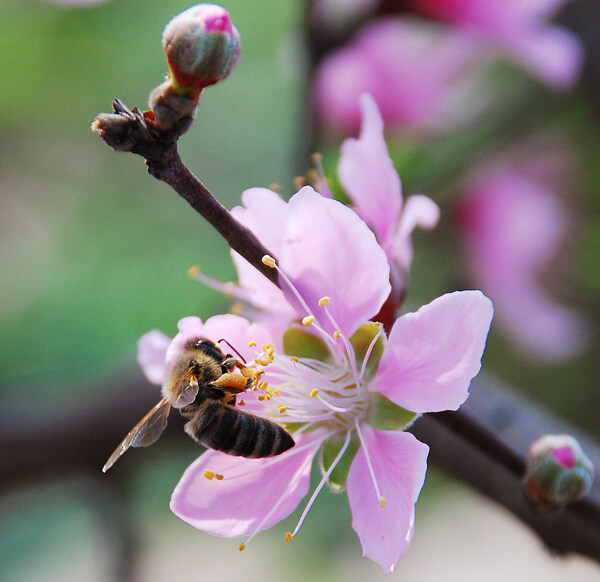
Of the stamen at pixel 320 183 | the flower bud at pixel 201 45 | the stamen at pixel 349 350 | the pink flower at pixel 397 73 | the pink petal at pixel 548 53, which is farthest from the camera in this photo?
the pink flower at pixel 397 73

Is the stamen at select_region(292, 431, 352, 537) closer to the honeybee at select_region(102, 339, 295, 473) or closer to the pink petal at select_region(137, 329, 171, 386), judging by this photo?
the honeybee at select_region(102, 339, 295, 473)

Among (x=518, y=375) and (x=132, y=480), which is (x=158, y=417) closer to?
(x=132, y=480)

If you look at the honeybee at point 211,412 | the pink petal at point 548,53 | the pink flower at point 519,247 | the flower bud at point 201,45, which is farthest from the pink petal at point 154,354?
the pink flower at point 519,247

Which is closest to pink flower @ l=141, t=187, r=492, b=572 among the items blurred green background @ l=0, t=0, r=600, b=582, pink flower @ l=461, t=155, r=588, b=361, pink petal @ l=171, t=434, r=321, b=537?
pink petal @ l=171, t=434, r=321, b=537

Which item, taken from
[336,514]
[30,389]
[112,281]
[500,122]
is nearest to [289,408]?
[30,389]

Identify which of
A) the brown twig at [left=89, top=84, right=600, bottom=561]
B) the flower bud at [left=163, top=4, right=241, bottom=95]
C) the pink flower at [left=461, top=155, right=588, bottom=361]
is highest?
the flower bud at [left=163, top=4, right=241, bottom=95]

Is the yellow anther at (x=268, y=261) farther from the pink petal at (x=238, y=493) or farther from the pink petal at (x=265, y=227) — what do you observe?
the pink petal at (x=238, y=493)

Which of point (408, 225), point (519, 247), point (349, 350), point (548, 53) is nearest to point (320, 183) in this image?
point (408, 225)

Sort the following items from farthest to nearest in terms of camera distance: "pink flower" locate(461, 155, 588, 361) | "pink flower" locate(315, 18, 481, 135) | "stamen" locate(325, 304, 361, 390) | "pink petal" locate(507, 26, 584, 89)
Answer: "pink flower" locate(461, 155, 588, 361) < "pink flower" locate(315, 18, 481, 135) < "pink petal" locate(507, 26, 584, 89) < "stamen" locate(325, 304, 361, 390)
